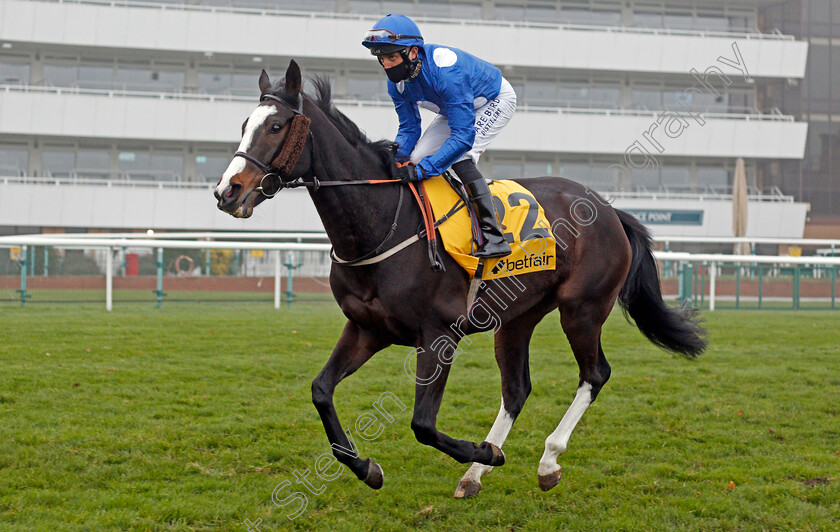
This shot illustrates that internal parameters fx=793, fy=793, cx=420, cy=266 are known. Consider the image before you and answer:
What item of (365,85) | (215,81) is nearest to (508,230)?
(365,85)

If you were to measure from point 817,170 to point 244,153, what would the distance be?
111 feet

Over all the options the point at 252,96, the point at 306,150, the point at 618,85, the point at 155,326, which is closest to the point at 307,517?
the point at 306,150

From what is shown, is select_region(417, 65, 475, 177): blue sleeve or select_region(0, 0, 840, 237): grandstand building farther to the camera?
select_region(0, 0, 840, 237): grandstand building

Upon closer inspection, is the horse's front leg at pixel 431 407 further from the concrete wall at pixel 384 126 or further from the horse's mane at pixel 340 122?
the concrete wall at pixel 384 126

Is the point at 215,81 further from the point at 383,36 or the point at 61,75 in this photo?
the point at 383,36

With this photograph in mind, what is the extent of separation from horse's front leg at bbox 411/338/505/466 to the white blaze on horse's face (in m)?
1.17

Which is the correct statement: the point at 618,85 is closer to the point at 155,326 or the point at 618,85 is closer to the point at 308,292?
the point at 308,292

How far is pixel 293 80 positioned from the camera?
3436mm

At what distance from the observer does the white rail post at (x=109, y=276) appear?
1221 cm

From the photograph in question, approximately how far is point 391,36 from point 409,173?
65 centimetres

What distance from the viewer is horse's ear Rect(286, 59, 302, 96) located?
→ 339 centimetres

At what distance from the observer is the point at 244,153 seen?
10.6 feet

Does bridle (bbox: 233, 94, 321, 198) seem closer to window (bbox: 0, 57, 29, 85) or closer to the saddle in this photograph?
the saddle

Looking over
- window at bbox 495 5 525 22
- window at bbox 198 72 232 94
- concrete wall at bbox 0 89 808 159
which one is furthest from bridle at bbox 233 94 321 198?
window at bbox 495 5 525 22
